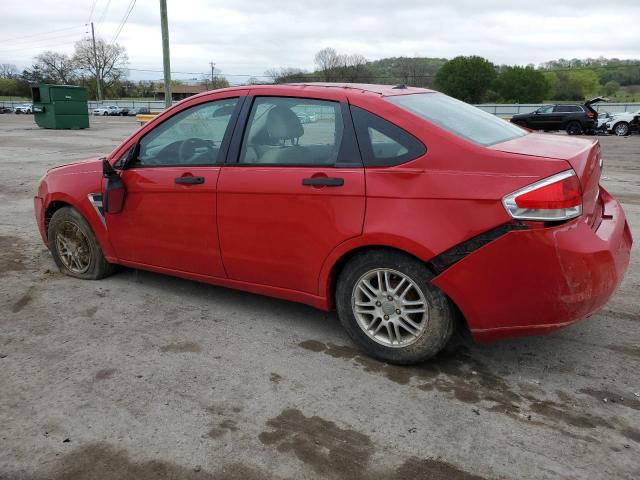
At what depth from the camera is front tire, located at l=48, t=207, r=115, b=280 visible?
4.84m

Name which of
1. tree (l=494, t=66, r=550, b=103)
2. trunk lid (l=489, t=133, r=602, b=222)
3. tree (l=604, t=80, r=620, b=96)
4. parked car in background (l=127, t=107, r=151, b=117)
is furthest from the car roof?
tree (l=604, t=80, r=620, b=96)

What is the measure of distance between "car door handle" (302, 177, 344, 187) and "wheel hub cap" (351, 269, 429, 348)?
571 mm

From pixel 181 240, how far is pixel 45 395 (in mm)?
1452

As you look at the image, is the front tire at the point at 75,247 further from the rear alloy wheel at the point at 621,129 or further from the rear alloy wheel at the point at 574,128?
the rear alloy wheel at the point at 621,129

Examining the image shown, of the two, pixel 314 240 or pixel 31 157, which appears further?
pixel 31 157

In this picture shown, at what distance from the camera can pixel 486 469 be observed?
8.05ft

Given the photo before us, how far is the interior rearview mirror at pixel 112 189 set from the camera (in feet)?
14.2

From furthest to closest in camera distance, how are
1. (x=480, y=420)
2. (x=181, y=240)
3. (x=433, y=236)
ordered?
(x=181, y=240)
(x=433, y=236)
(x=480, y=420)

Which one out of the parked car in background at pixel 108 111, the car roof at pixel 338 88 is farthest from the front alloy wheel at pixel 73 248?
the parked car in background at pixel 108 111

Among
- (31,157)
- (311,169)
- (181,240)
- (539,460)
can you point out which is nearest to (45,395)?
(181,240)

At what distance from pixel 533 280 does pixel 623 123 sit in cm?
2785

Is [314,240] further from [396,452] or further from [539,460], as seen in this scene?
[539,460]

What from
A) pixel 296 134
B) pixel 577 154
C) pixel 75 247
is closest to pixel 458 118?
pixel 577 154

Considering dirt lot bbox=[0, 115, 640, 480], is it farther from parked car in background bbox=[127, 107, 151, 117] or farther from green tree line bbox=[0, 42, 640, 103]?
parked car in background bbox=[127, 107, 151, 117]
